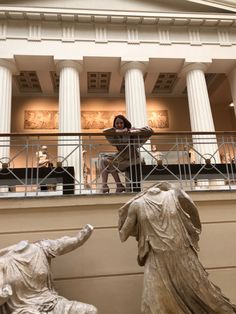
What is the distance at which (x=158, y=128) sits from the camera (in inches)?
A: 672

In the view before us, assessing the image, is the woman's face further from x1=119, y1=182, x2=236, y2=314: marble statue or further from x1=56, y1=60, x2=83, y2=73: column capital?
x1=56, y1=60, x2=83, y2=73: column capital

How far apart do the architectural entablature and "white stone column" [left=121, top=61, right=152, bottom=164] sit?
1745 millimetres

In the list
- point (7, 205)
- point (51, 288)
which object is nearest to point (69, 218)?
point (7, 205)

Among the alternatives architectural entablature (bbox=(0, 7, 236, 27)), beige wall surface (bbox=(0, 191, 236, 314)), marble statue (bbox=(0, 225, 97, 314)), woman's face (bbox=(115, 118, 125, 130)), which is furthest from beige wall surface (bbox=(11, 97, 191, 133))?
marble statue (bbox=(0, 225, 97, 314))

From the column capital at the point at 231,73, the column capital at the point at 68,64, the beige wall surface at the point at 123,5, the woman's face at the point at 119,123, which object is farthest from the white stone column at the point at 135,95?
the woman's face at the point at 119,123

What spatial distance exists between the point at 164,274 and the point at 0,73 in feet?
36.1

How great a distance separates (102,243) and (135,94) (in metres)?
8.48

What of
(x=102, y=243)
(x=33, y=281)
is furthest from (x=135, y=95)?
(x=33, y=281)

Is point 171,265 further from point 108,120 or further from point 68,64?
point 108,120

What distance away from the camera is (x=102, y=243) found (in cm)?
546

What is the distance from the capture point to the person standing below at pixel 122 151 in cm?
650

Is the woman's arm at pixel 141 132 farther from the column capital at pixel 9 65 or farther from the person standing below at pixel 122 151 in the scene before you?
the column capital at pixel 9 65

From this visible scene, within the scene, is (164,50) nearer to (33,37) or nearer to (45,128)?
(33,37)

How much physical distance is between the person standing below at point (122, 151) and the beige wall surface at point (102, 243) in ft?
2.93
